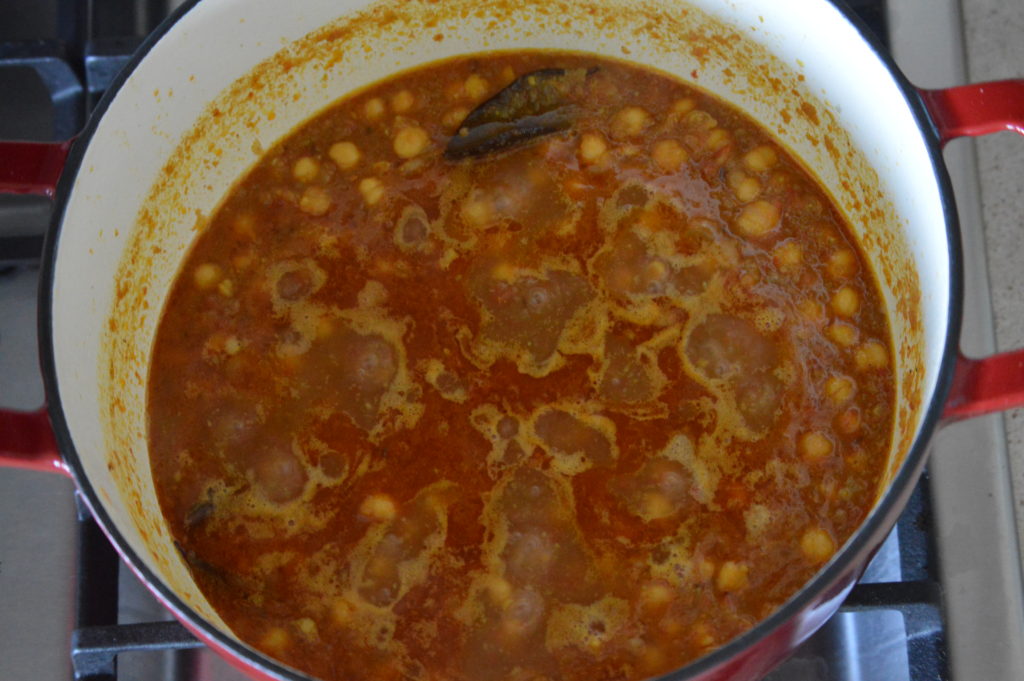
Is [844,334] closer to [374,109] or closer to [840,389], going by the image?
[840,389]

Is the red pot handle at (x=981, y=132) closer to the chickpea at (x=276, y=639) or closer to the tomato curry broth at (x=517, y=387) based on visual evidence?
the tomato curry broth at (x=517, y=387)

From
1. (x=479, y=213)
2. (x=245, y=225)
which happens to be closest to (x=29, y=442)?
(x=245, y=225)

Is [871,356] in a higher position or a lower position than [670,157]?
Answer: lower

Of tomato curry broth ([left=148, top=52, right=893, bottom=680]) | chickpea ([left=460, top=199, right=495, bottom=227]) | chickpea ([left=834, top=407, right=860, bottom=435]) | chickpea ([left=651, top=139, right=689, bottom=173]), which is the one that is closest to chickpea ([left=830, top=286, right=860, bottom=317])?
tomato curry broth ([left=148, top=52, right=893, bottom=680])

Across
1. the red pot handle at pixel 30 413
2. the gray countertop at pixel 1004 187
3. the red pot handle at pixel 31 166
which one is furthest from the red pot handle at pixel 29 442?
the gray countertop at pixel 1004 187

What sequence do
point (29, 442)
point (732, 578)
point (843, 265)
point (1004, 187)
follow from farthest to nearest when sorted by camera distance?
1. point (1004, 187)
2. point (843, 265)
3. point (732, 578)
4. point (29, 442)

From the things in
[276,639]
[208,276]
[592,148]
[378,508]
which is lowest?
[276,639]
